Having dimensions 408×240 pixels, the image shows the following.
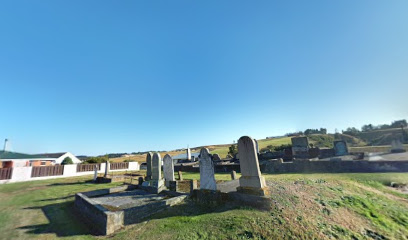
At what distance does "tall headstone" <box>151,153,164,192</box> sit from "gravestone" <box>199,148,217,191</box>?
12.5 feet

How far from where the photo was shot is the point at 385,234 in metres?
5.26

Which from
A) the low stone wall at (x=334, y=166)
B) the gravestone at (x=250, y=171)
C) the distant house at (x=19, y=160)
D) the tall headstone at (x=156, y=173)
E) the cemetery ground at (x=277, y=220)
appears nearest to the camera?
the cemetery ground at (x=277, y=220)

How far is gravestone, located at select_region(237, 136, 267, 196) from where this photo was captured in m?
6.76

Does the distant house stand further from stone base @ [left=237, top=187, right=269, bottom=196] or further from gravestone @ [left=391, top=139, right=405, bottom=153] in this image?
gravestone @ [left=391, top=139, right=405, bottom=153]

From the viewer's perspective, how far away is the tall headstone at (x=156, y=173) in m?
10.9

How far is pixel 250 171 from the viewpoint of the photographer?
Result: 7105 millimetres

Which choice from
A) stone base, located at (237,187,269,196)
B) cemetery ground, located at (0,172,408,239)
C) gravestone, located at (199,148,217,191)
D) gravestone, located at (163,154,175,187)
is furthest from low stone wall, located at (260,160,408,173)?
gravestone, located at (199,148,217,191)

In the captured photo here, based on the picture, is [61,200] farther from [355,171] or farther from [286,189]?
[355,171]

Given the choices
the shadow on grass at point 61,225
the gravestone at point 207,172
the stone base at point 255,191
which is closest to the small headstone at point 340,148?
the stone base at point 255,191

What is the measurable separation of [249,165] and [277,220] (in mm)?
2246

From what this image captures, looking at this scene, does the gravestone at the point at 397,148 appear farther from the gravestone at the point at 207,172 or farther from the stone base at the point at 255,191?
the gravestone at the point at 207,172

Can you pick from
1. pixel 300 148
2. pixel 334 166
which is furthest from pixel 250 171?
pixel 300 148

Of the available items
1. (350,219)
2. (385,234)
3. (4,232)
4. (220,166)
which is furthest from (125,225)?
(220,166)

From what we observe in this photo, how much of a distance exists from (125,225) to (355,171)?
14969 millimetres
